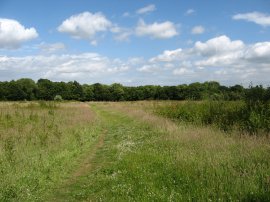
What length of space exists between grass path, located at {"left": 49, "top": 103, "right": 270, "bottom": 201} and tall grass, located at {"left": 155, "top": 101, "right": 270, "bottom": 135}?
2.05 metres

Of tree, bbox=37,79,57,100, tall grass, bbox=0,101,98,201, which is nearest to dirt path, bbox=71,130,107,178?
tall grass, bbox=0,101,98,201

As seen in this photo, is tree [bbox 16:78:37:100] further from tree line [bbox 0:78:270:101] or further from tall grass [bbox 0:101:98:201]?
tall grass [bbox 0:101:98:201]

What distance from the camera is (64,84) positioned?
119125 mm

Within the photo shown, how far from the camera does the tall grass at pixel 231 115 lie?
46.0 ft

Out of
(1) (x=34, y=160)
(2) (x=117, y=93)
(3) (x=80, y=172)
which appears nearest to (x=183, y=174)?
(3) (x=80, y=172)

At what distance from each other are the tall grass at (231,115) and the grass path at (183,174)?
2050mm

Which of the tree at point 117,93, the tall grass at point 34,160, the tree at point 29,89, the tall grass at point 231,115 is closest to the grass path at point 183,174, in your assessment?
the tall grass at point 34,160

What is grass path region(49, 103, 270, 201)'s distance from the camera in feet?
24.7

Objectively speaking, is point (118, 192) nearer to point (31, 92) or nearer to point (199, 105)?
point (199, 105)

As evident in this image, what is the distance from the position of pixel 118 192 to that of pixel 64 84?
11335 cm

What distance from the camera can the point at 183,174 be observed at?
358 inches

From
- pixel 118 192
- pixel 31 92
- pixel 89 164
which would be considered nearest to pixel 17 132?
pixel 89 164

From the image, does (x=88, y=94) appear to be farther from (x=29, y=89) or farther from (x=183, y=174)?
(x=183, y=174)

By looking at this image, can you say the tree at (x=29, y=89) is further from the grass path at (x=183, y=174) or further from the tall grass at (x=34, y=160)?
the grass path at (x=183, y=174)
